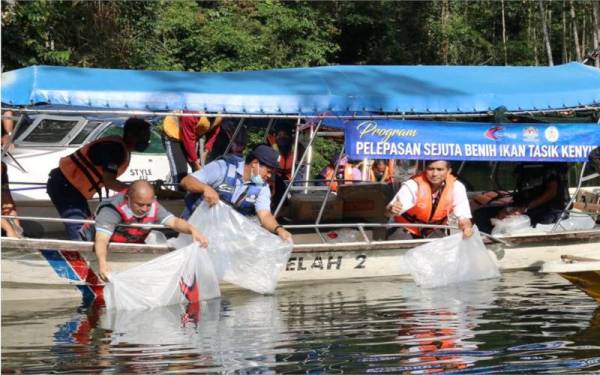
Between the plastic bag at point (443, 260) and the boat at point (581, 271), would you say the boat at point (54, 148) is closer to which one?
the plastic bag at point (443, 260)

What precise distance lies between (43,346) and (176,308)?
158 centimetres

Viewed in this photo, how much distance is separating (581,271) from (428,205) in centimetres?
204

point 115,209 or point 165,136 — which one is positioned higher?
point 165,136

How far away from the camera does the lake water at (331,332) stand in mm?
6965

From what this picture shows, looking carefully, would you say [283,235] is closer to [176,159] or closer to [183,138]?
[183,138]

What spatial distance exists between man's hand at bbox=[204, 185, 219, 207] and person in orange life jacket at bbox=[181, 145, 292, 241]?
0.05m

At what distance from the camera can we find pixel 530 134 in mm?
10422

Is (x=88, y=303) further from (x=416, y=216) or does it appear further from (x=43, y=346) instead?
(x=416, y=216)

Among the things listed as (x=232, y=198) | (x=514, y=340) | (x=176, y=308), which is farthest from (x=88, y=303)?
(x=514, y=340)

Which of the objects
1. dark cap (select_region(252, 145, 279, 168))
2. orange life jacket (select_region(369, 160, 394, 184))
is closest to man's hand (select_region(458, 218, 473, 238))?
dark cap (select_region(252, 145, 279, 168))

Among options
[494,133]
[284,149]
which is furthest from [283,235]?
[284,149]

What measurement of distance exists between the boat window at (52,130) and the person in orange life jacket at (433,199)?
7086 millimetres

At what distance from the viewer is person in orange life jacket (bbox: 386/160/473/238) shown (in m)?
9.85

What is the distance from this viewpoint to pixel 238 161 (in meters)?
9.62
